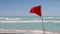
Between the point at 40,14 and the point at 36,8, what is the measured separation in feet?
0.93

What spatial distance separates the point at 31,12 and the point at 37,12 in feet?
0.77

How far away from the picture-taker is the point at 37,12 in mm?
6449

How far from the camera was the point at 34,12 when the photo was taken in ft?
21.4

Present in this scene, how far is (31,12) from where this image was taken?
650 cm

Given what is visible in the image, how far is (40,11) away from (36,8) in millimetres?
191

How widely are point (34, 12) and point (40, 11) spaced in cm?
24

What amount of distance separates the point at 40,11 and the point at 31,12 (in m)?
0.35

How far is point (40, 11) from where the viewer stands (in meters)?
6.46

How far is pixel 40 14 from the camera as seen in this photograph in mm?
6402

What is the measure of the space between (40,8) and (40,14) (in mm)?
229

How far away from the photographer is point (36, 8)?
648cm

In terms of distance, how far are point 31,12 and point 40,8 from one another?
1.25ft

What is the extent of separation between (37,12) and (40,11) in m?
0.12
